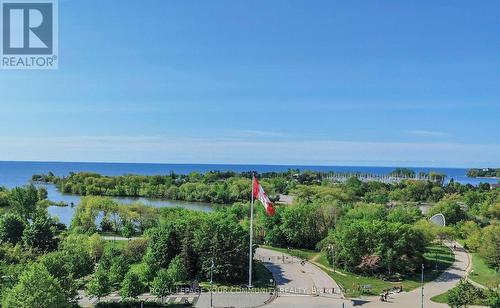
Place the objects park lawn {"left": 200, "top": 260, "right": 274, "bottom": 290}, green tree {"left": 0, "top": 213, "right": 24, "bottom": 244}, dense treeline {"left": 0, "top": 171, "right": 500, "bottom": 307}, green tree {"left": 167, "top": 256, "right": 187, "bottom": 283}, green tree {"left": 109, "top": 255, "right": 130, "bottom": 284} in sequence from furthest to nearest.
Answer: green tree {"left": 0, "top": 213, "right": 24, "bottom": 244}, park lawn {"left": 200, "top": 260, "right": 274, "bottom": 290}, green tree {"left": 167, "top": 256, "right": 187, "bottom": 283}, green tree {"left": 109, "top": 255, "right": 130, "bottom": 284}, dense treeline {"left": 0, "top": 171, "right": 500, "bottom": 307}

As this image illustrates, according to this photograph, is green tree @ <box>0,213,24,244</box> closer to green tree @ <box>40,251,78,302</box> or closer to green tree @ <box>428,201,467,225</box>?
green tree @ <box>40,251,78,302</box>

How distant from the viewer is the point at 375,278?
45.4 metres

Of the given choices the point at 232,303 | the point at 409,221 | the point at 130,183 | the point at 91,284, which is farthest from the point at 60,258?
the point at 130,183

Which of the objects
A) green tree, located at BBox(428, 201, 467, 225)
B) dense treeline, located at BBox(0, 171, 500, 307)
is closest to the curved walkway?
dense treeline, located at BBox(0, 171, 500, 307)

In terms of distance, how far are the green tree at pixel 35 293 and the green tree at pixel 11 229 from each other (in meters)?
26.8

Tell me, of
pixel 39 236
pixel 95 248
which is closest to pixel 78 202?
pixel 39 236

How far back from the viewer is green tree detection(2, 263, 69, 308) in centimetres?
2783

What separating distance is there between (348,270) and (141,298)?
2250 cm

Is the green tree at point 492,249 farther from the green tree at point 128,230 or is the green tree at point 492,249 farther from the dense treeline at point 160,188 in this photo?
the dense treeline at point 160,188

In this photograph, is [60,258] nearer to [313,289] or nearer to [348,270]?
[313,289]

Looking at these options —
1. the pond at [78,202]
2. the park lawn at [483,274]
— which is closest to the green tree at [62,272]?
the park lawn at [483,274]

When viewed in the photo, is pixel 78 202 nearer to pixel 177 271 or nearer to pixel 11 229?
pixel 11 229

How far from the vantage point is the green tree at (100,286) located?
34.7 meters

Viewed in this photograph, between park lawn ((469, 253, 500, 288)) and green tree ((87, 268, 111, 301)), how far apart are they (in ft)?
114
